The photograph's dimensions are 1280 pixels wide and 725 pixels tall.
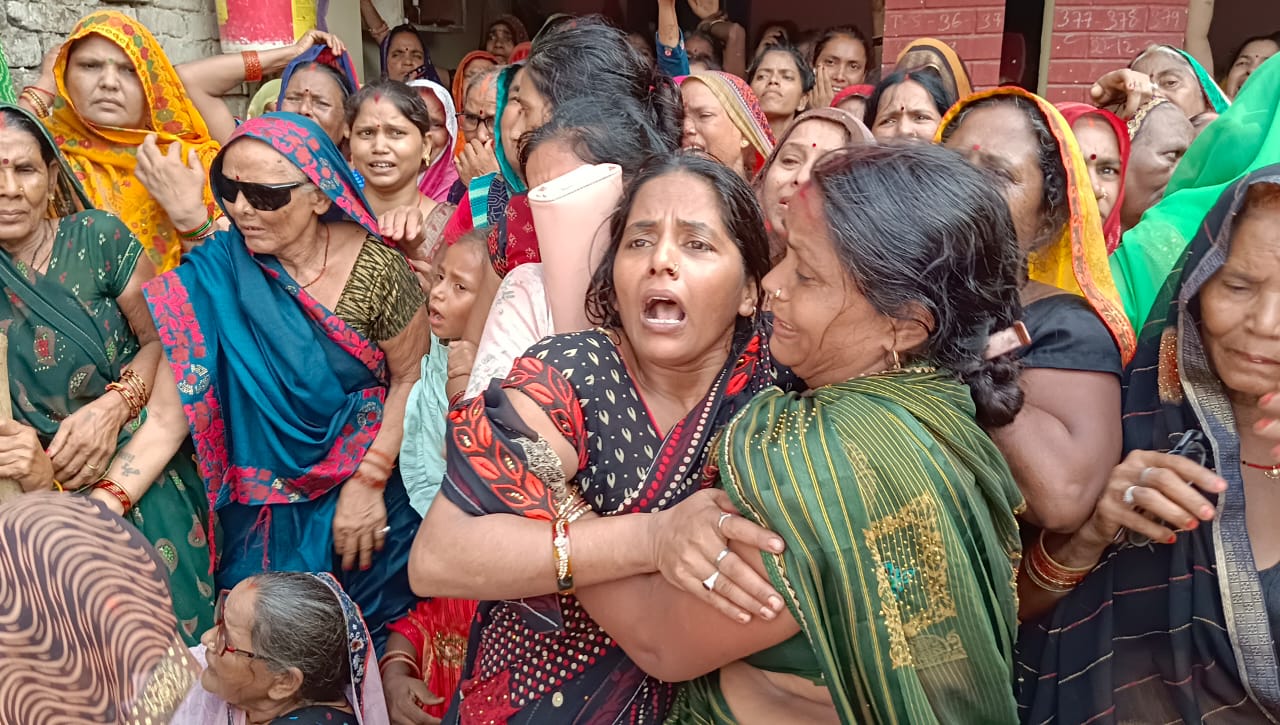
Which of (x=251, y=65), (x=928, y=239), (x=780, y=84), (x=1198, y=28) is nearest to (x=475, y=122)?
(x=251, y=65)

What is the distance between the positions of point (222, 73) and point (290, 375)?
2.57 m

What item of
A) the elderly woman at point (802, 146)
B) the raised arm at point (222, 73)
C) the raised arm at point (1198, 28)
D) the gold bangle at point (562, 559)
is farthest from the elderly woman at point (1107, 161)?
the raised arm at point (222, 73)

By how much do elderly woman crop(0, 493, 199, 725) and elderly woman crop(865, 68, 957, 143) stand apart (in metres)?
2.92

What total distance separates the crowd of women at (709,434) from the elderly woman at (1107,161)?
0.01 meters

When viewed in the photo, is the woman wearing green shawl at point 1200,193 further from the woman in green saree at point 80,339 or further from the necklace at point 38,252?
the necklace at point 38,252

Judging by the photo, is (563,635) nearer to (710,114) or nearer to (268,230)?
(268,230)

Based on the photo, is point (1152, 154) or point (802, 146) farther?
point (1152, 154)

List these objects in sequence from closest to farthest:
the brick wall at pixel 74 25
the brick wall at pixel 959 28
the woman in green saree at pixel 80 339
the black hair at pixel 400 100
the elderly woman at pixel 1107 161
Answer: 1. the elderly woman at pixel 1107 161
2. the woman in green saree at pixel 80 339
3. the black hair at pixel 400 100
4. the brick wall at pixel 74 25
5. the brick wall at pixel 959 28

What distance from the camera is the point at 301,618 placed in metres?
2.42

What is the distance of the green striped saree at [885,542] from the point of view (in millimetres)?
1250

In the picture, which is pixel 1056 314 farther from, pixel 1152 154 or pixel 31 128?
pixel 31 128


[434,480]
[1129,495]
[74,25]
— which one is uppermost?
[74,25]

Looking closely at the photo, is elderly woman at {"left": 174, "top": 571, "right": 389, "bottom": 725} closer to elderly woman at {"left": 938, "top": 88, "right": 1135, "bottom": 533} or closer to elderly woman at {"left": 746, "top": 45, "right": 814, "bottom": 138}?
elderly woman at {"left": 938, "top": 88, "right": 1135, "bottom": 533}

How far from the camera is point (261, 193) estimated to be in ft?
9.29
